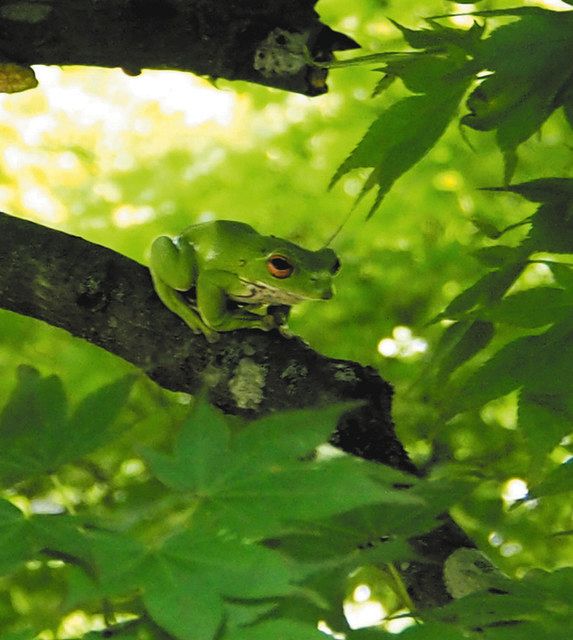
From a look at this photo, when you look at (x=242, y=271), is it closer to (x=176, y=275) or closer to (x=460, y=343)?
(x=176, y=275)

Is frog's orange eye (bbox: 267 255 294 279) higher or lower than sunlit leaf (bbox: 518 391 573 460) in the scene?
higher

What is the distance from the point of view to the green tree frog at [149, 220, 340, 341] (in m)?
1.53

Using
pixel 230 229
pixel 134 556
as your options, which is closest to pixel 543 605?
pixel 134 556

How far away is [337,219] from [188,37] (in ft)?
4.03

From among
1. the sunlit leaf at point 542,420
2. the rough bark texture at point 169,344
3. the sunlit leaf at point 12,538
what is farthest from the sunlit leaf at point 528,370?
the sunlit leaf at point 12,538

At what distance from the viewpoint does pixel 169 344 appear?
4.34ft

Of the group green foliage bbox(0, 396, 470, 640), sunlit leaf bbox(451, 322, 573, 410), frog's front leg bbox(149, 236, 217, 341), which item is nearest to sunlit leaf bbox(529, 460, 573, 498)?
sunlit leaf bbox(451, 322, 573, 410)

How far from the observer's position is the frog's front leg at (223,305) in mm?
1453

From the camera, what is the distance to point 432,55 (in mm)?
962

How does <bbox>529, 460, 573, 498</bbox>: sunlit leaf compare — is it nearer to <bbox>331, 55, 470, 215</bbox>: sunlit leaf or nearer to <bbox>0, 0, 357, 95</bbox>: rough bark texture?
<bbox>331, 55, 470, 215</bbox>: sunlit leaf

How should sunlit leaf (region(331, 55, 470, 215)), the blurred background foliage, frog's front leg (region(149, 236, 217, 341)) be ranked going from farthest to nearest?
the blurred background foliage → frog's front leg (region(149, 236, 217, 341)) → sunlit leaf (region(331, 55, 470, 215))

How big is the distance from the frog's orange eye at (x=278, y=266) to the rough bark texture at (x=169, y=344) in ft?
0.99

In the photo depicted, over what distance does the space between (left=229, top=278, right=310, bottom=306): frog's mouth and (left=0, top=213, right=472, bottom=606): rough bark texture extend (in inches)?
12.3

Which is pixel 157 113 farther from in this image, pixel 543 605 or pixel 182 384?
pixel 543 605
